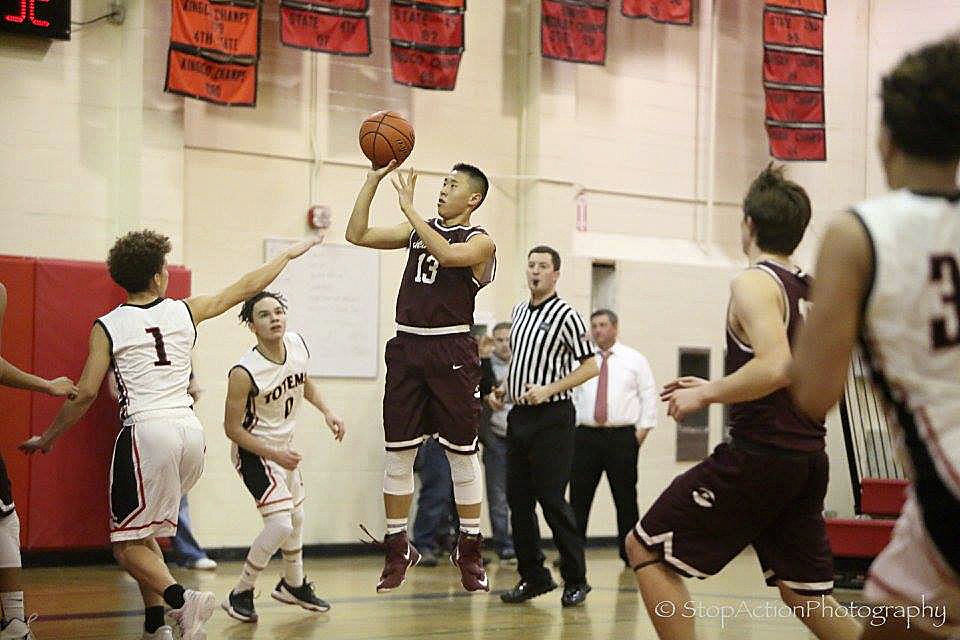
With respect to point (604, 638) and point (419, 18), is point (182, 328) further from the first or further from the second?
point (419, 18)

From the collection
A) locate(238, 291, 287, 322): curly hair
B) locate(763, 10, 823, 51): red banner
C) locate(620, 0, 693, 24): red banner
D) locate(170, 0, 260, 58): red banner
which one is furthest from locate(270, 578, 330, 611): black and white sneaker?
locate(763, 10, 823, 51): red banner

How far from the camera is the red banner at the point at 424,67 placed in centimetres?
1141

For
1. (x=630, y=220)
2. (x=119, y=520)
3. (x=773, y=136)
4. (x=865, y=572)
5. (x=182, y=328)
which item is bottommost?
(x=865, y=572)

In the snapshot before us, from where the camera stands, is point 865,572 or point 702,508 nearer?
point 702,508

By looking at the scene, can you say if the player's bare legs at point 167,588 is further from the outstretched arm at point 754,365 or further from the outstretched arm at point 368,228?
the outstretched arm at point 754,365

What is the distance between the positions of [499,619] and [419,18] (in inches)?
232

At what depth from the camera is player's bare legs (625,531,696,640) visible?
455 cm

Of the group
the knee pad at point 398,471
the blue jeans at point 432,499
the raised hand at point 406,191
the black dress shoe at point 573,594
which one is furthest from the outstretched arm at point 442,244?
the blue jeans at point 432,499

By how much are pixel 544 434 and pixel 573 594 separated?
1058mm

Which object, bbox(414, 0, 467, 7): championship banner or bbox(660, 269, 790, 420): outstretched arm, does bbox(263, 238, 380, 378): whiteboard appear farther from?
bbox(660, 269, 790, 420): outstretched arm

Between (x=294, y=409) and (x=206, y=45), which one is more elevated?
(x=206, y=45)

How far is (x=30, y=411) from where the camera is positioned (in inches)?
379

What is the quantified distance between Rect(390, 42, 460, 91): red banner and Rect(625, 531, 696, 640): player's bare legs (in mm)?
7489

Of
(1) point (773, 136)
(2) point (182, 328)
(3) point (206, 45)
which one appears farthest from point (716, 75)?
(2) point (182, 328)
